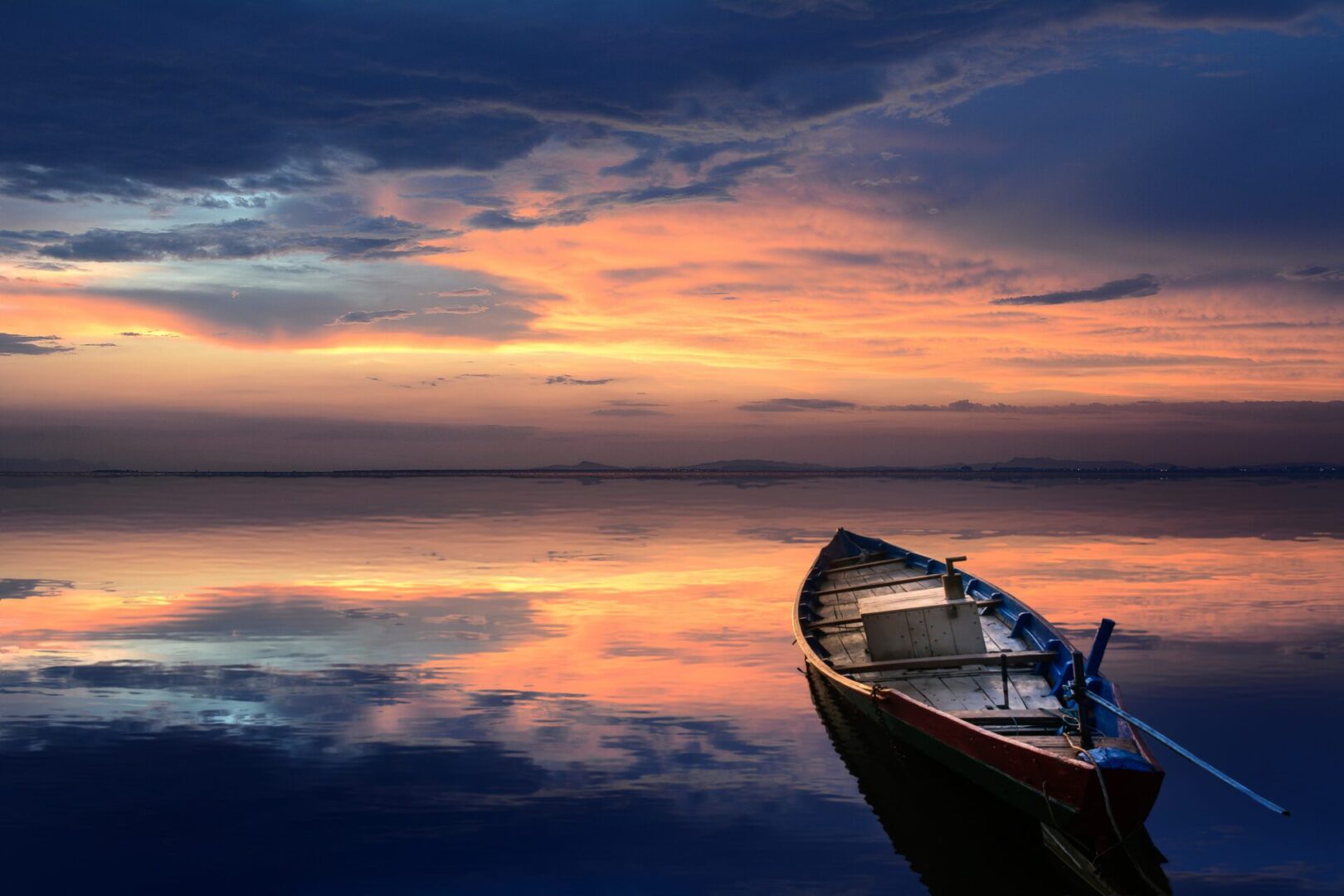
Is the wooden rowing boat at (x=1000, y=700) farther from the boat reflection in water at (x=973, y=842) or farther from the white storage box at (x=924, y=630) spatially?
the boat reflection in water at (x=973, y=842)

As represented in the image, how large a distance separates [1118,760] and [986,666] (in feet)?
26.1

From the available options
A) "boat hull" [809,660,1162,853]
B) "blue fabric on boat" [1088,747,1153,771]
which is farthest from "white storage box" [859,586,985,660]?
"blue fabric on boat" [1088,747,1153,771]

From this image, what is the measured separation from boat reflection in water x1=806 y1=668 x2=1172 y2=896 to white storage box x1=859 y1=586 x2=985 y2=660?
1.96 meters

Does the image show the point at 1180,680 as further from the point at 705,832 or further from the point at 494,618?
the point at 494,618

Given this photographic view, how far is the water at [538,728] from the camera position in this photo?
1400cm

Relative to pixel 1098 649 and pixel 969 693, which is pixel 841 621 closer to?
pixel 969 693

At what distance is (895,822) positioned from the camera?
614 inches

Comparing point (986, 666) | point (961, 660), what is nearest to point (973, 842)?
point (961, 660)

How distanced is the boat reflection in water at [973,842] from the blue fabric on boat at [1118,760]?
1.32 meters

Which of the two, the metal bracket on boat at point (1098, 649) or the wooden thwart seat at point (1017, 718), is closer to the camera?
the metal bracket on boat at point (1098, 649)

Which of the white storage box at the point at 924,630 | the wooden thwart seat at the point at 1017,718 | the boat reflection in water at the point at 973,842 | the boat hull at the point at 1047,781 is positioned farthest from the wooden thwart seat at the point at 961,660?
the boat hull at the point at 1047,781

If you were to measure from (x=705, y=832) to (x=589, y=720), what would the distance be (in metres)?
6.05

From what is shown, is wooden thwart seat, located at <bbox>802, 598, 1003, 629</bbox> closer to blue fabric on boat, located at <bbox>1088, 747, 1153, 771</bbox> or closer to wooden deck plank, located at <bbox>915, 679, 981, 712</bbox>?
wooden deck plank, located at <bbox>915, 679, 981, 712</bbox>

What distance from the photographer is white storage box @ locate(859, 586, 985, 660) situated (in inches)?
778
